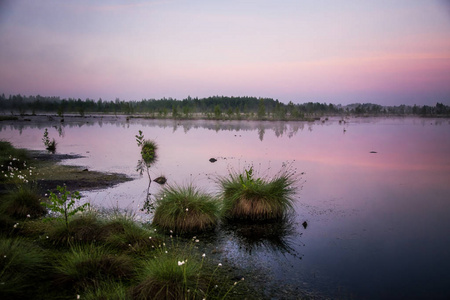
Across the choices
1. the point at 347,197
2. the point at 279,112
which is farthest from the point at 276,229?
the point at 279,112

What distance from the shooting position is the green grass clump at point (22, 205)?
38.3ft

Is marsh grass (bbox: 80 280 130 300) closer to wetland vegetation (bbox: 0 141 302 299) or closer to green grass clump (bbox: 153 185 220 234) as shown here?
wetland vegetation (bbox: 0 141 302 299)

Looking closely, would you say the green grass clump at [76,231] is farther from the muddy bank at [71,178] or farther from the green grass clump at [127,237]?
the muddy bank at [71,178]

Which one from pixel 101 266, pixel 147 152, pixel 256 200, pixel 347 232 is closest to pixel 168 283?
pixel 101 266

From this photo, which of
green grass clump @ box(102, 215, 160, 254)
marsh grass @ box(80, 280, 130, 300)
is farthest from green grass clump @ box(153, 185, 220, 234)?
marsh grass @ box(80, 280, 130, 300)

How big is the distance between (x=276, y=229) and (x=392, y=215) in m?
6.05

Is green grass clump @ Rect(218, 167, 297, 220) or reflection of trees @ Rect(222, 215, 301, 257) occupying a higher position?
green grass clump @ Rect(218, 167, 297, 220)

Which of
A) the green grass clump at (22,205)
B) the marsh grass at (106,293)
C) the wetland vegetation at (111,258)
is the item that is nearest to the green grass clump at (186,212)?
the wetland vegetation at (111,258)

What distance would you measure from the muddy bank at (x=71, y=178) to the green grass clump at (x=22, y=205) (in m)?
3.08

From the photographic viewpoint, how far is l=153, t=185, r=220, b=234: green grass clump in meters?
11.2

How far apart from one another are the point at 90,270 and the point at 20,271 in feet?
4.64

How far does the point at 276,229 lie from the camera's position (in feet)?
38.3

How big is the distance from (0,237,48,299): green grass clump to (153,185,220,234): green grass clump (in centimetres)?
397

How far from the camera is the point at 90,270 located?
719 cm
